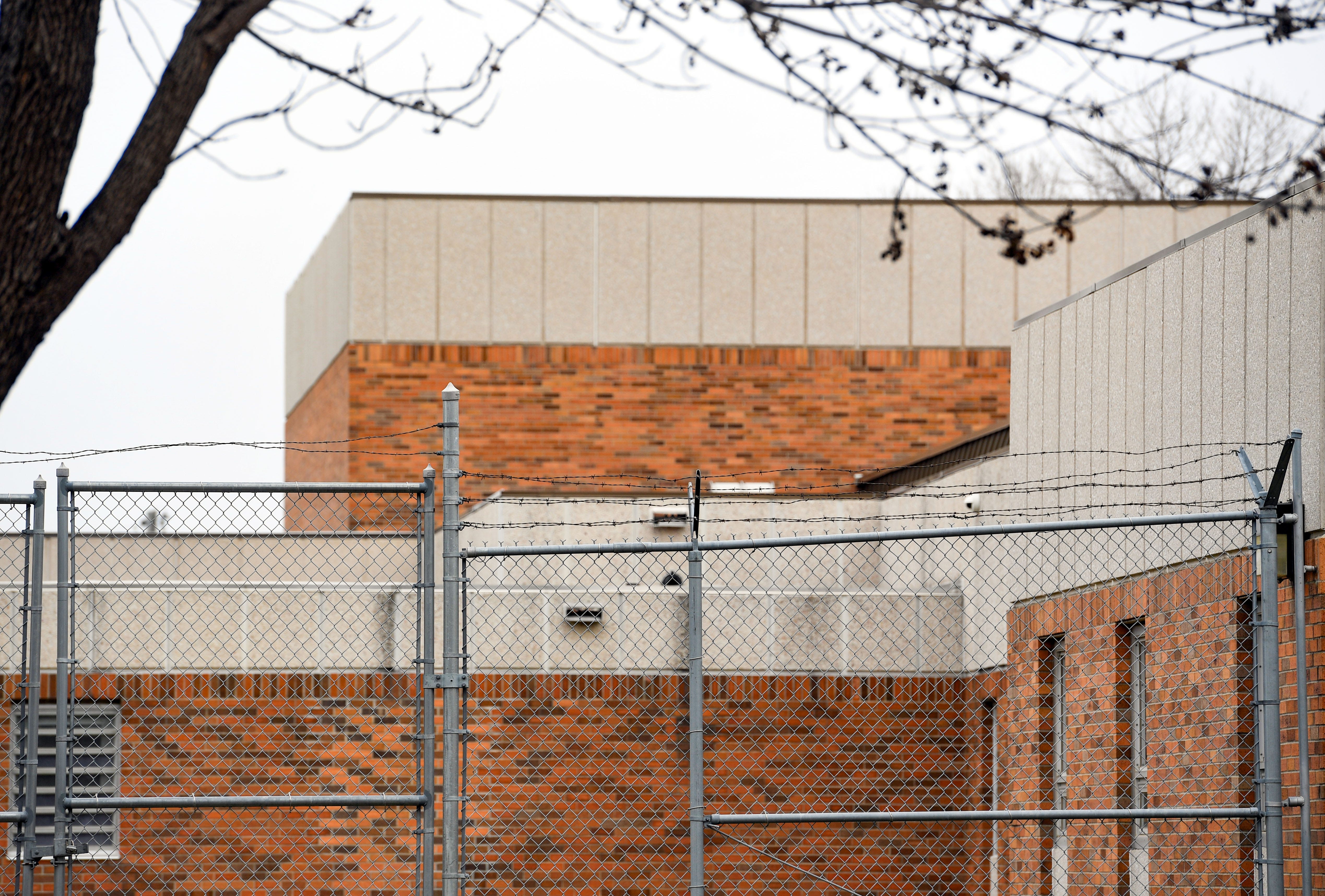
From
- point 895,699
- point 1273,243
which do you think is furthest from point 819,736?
point 1273,243

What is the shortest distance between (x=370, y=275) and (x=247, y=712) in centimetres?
821

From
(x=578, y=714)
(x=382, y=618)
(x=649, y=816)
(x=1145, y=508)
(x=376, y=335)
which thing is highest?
(x=376, y=335)

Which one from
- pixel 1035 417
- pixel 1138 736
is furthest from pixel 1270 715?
pixel 1035 417

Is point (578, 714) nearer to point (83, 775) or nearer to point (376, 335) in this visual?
point (83, 775)

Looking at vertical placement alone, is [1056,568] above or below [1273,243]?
below

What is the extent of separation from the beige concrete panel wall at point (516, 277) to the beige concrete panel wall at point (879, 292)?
4289 millimetres

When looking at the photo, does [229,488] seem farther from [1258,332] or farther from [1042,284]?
[1042,284]

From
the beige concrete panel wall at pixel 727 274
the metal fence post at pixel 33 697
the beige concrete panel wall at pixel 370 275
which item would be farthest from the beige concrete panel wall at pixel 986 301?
the metal fence post at pixel 33 697

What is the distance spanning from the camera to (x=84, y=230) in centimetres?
467

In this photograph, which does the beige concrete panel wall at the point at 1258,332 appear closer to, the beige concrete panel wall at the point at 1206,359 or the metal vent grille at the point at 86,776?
the beige concrete panel wall at the point at 1206,359

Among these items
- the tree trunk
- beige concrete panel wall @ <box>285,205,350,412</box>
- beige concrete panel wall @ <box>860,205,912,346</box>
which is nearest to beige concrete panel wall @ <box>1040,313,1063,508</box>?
the tree trunk

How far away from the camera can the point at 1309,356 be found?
27.2 ft

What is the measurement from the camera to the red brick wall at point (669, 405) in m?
20.6

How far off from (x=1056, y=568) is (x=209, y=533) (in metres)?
6.20
